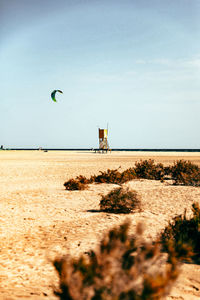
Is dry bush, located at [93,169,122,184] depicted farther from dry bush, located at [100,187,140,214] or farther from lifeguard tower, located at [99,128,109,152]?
lifeguard tower, located at [99,128,109,152]

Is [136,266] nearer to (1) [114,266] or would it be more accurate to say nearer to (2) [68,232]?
(1) [114,266]

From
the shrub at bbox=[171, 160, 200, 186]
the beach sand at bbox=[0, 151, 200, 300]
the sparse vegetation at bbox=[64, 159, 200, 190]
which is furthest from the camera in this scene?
the shrub at bbox=[171, 160, 200, 186]

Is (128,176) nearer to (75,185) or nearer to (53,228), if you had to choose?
(75,185)

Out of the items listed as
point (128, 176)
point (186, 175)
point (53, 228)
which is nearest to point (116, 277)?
point (53, 228)

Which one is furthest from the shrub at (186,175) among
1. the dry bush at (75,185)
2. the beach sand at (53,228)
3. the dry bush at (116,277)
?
the dry bush at (116,277)

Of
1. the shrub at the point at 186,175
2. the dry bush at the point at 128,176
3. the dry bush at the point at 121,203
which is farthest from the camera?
the dry bush at the point at 128,176

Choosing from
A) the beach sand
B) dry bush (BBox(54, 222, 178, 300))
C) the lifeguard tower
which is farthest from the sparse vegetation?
the lifeguard tower

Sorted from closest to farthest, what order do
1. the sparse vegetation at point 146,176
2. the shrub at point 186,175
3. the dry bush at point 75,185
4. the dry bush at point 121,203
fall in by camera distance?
the dry bush at point 121,203, the dry bush at point 75,185, the sparse vegetation at point 146,176, the shrub at point 186,175

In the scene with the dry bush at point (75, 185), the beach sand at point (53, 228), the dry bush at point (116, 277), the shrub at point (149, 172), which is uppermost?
the dry bush at point (116, 277)

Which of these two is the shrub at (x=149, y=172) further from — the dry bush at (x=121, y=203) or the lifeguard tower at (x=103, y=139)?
the lifeguard tower at (x=103, y=139)

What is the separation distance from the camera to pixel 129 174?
1797cm

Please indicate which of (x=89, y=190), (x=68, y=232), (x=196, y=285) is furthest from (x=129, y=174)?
(x=196, y=285)

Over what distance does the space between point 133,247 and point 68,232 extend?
4.71 metres

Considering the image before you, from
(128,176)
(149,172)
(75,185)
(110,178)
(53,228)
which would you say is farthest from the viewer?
(149,172)
